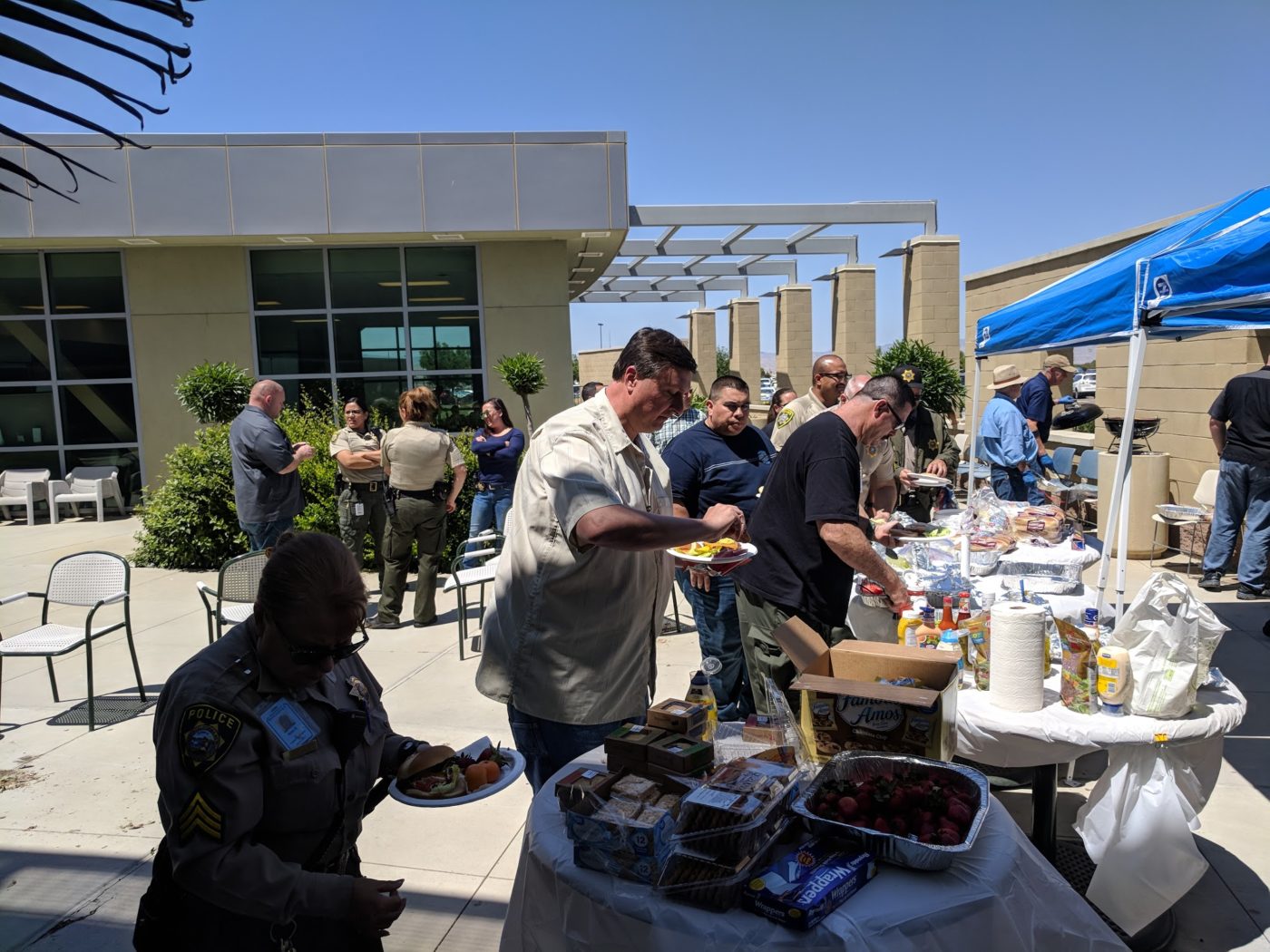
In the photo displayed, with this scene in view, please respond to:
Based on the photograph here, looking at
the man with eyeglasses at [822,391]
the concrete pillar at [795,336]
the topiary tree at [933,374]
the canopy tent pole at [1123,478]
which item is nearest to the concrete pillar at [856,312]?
the concrete pillar at [795,336]

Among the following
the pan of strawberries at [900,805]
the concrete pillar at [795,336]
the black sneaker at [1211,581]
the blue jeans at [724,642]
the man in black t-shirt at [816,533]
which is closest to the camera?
the pan of strawberries at [900,805]

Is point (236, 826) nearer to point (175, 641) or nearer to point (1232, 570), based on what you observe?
point (175, 641)

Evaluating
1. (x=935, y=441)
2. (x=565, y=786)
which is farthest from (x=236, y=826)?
(x=935, y=441)

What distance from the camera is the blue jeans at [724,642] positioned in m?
4.57

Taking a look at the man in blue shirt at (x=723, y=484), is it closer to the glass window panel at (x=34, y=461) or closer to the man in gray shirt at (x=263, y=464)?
the man in gray shirt at (x=263, y=464)

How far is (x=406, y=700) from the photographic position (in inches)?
214

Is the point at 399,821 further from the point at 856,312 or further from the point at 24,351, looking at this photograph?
the point at 856,312

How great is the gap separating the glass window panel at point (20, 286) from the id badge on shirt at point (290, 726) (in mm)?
14509

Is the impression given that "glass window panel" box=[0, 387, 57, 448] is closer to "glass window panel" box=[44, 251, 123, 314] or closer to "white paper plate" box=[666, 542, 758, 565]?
"glass window panel" box=[44, 251, 123, 314]

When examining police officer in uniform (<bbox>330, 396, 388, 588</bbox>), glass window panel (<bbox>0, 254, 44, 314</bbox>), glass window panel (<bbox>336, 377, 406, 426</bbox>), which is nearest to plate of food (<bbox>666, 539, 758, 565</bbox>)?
police officer in uniform (<bbox>330, 396, 388, 588</bbox>)

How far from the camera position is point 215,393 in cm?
975

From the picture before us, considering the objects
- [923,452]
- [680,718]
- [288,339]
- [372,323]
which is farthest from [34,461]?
[680,718]

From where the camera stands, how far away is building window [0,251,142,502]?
1307cm

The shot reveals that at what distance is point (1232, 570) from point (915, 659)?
24.7ft
